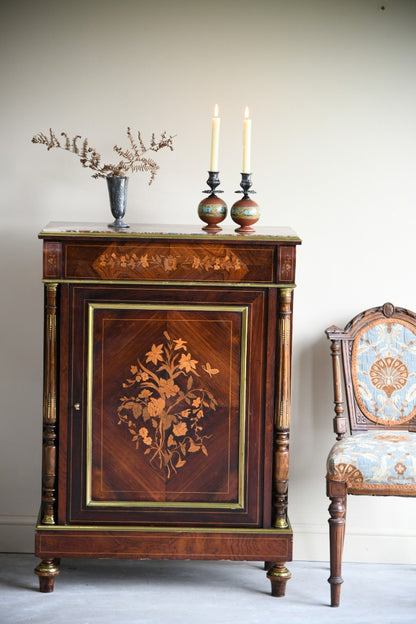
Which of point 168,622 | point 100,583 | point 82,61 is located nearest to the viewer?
point 168,622

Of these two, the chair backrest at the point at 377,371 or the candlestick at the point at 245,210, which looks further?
the chair backrest at the point at 377,371

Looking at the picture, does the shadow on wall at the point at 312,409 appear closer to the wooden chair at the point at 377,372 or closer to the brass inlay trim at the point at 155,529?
the wooden chair at the point at 377,372

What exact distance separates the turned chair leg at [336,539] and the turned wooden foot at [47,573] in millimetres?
1027

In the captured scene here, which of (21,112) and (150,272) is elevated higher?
(21,112)

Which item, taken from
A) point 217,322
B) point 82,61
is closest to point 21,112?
point 82,61

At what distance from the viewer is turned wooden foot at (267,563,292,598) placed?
10.2 feet

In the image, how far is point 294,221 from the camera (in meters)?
3.53

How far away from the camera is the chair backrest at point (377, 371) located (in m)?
3.37

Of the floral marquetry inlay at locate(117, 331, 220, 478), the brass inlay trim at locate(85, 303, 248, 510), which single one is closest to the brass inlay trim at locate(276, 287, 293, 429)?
the brass inlay trim at locate(85, 303, 248, 510)

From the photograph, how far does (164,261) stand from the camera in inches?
116

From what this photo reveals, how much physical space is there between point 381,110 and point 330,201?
1.41ft

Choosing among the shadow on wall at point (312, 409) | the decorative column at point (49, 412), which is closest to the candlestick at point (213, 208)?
the decorative column at point (49, 412)

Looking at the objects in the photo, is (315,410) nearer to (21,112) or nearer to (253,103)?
(253,103)

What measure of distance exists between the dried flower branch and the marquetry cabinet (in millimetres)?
332
